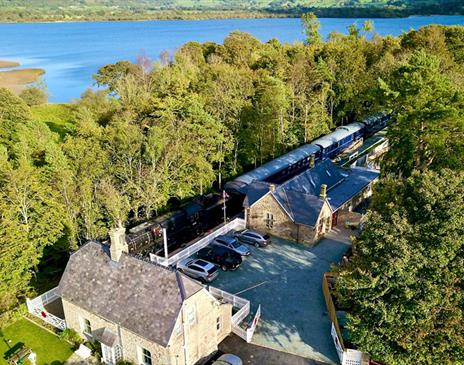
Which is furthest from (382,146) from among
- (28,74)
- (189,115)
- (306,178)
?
(28,74)

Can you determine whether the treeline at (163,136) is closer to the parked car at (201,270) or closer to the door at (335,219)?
the parked car at (201,270)

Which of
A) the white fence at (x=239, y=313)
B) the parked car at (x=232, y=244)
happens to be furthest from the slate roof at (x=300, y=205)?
the white fence at (x=239, y=313)

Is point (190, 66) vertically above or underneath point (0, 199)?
above

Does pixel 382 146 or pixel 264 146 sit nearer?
pixel 264 146

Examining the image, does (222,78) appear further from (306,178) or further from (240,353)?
(240,353)

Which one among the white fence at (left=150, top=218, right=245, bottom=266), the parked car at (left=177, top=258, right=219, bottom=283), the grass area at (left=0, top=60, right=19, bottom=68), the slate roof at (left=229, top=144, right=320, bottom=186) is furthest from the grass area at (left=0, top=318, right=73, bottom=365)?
the grass area at (left=0, top=60, right=19, bottom=68)

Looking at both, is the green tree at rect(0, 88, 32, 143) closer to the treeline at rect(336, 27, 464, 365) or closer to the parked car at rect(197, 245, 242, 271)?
the parked car at rect(197, 245, 242, 271)

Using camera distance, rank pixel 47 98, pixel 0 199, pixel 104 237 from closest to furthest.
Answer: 1. pixel 0 199
2. pixel 104 237
3. pixel 47 98
